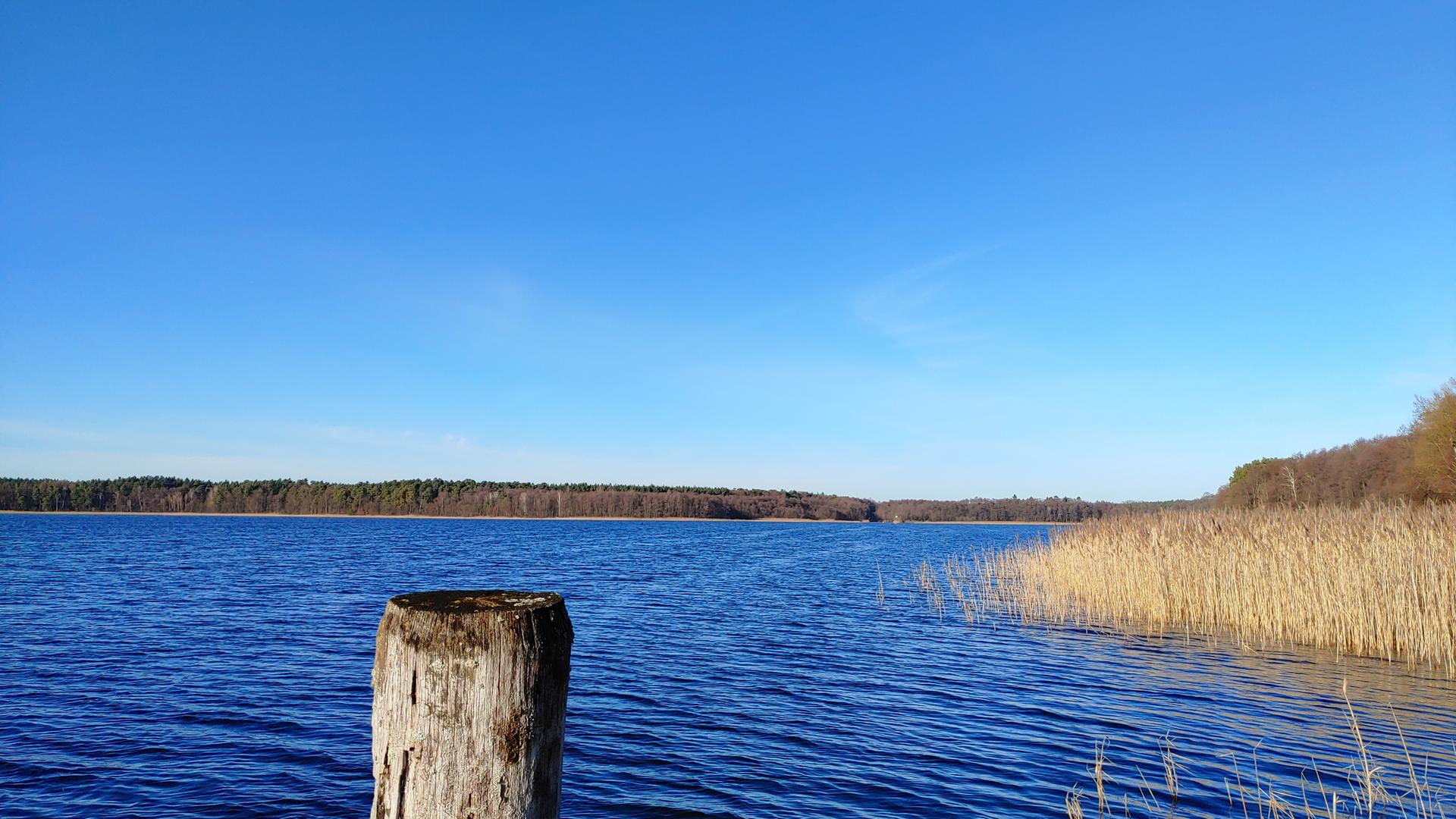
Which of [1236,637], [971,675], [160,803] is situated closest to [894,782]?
[971,675]

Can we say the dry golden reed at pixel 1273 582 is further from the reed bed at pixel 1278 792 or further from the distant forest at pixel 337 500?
the distant forest at pixel 337 500

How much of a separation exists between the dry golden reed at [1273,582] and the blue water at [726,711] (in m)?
1.17

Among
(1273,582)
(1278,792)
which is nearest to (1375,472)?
(1273,582)

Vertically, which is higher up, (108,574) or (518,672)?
(518,672)

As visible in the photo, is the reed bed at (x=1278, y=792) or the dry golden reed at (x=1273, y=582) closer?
the reed bed at (x=1278, y=792)

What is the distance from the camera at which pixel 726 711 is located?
11.9 meters

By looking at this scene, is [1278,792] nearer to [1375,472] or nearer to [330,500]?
[1375,472]

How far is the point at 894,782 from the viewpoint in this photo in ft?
28.8

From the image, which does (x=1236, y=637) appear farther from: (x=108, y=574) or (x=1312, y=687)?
(x=108, y=574)

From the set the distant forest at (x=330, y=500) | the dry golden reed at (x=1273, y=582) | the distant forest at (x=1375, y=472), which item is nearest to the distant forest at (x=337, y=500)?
the distant forest at (x=330, y=500)

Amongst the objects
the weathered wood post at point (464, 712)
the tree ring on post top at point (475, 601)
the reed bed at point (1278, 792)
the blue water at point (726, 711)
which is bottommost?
the blue water at point (726, 711)

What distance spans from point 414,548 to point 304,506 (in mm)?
122314

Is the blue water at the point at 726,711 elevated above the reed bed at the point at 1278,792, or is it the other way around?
the reed bed at the point at 1278,792

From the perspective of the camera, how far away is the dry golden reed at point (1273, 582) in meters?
14.6
